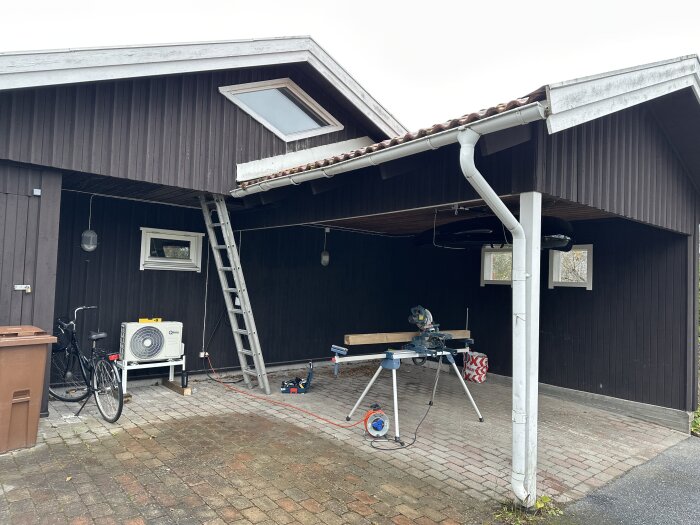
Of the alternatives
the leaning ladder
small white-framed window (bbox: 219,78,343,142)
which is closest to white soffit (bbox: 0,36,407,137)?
small white-framed window (bbox: 219,78,343,142)

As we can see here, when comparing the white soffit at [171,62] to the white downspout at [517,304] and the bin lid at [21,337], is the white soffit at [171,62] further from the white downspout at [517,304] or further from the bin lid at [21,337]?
the white downspout at [517,304]

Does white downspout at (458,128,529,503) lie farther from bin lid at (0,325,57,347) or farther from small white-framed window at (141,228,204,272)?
small white-framed window at (141,228,204,272)

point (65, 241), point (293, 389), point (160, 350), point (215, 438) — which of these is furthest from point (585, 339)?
point (65, 241)

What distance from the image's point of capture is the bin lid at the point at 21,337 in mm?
3932

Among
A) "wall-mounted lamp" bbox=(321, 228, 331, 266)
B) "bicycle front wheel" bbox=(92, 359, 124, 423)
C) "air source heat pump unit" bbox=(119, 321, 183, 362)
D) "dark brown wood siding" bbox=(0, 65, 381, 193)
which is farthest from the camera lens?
"wall-mounted lamp" bbox=(321, 228, 331, 266)

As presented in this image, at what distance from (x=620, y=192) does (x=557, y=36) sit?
18836 millimetres

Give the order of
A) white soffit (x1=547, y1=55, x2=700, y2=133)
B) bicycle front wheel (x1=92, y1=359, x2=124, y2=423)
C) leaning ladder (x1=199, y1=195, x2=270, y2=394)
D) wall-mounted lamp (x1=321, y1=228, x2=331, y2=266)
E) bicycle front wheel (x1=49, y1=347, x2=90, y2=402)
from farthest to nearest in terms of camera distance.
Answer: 1. wall-mounted lamp (x1=321, y1=228, x2=331, y2=266)
2. leaning ladder (x1=199, y1=195, x2=270, y2=394)
3. bicycle front wheel (x1=49, y1=347, x2=90, y2=402)
4. bicycle front wheel (x1=92, y1=359, x2=124, y2=423)
5. white soffit (x1=547, y1=55, x2=700, y2=133)

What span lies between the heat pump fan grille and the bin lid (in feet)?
5.98

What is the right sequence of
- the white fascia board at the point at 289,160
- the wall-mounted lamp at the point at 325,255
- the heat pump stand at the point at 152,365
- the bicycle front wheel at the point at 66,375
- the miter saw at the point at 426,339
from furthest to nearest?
the wall-mounted lamp at the point at 325,255
the white fascia board at the point at 289,160
the heat pump stand at the point at 152,365
the bicycle front wheel at the point at 66,375
the miter saw at the point at 426,339

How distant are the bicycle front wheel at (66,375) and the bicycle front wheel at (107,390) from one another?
2.44 feet

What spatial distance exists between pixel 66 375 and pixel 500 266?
659 cm

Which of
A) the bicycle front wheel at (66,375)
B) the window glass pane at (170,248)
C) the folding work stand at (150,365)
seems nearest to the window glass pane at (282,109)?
the window glass pane at (170,248)

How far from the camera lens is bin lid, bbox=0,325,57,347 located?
3932 mm

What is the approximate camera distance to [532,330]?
138 inches
